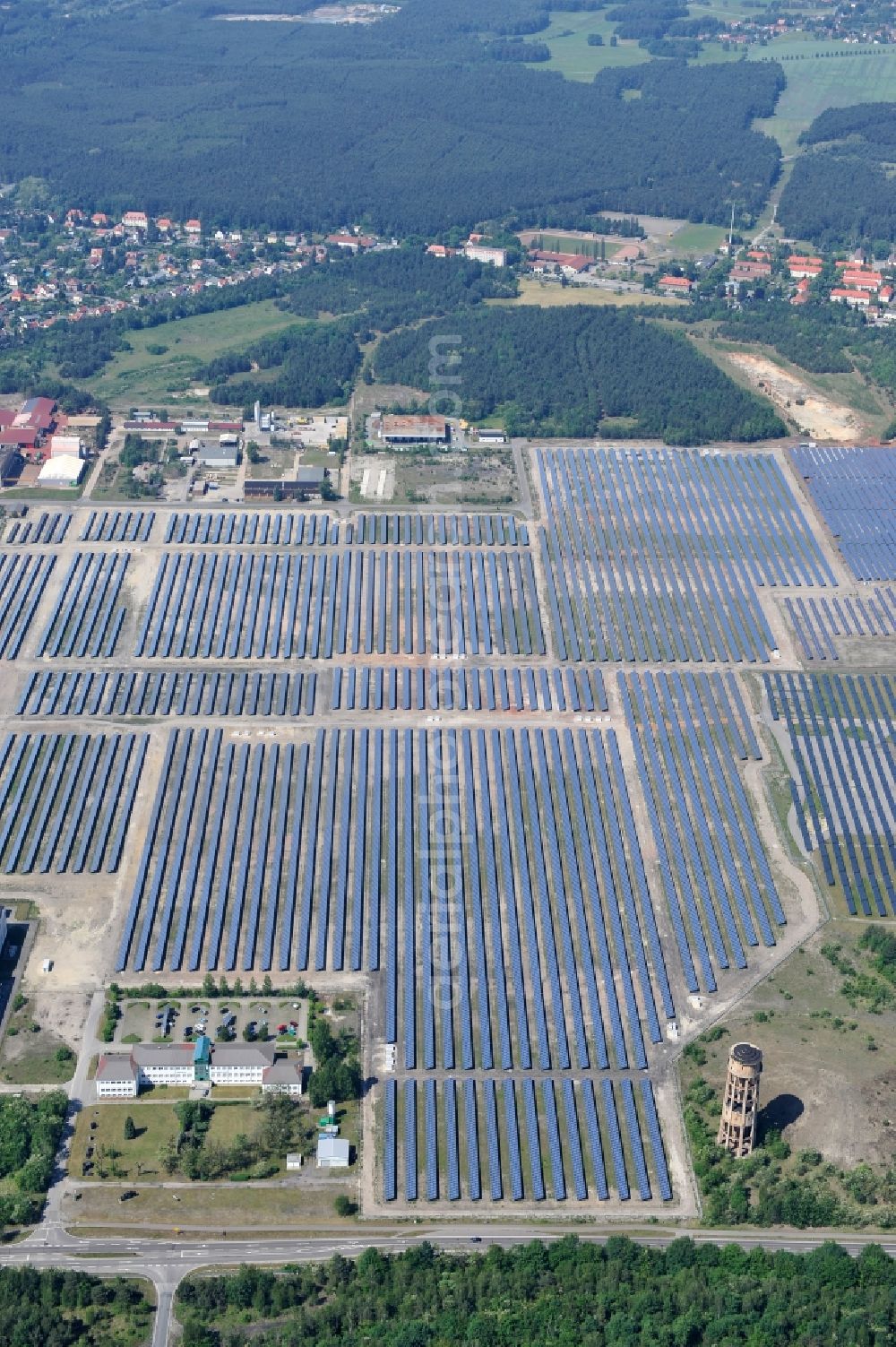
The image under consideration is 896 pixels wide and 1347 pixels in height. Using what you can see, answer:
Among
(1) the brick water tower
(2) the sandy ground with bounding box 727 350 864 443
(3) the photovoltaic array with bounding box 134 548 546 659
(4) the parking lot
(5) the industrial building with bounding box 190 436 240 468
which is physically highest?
(2) the sandy ground with bounding box 727 350 864 443

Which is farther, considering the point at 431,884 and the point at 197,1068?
the point at 431,884

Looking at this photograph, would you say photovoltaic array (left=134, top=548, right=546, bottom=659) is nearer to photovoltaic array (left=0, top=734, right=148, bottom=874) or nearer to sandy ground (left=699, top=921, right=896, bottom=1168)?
photovoltaic array (left=0, top=734, right=148, bottom=874)

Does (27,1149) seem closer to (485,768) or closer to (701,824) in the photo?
(485,768)

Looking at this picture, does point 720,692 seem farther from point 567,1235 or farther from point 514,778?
point 567,1235

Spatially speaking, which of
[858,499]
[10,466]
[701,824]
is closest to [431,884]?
[701,824]

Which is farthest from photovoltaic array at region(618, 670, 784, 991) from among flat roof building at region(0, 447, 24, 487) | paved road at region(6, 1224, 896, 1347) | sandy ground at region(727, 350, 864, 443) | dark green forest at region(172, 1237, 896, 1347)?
flat roof building at region(0, 447, 24, 487)

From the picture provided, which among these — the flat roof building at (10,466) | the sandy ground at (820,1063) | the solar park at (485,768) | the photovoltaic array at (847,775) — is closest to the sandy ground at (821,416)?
the solar park at (485,768)
